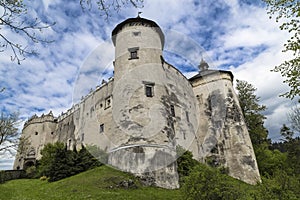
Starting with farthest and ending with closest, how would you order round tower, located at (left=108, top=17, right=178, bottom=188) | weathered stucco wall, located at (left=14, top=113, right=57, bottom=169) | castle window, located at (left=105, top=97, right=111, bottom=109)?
weathered stucco wall, located at (left=14, top=113, right=57, bottom=169) → castle window, located at (left=105, top=97, right=111, bottom=109) → round tower, located at (left=108, top=17, right=178, bottom=188)

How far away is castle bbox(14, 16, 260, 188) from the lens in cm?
1551

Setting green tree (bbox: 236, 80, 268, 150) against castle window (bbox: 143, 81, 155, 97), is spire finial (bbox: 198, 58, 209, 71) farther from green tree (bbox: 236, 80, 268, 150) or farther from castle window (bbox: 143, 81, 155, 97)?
castle window (bbox: 143, 81, 155, 97)

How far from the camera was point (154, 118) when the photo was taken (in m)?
16.6

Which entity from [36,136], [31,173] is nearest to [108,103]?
[31,173]

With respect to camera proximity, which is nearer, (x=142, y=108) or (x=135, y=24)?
(x=142, y=108)

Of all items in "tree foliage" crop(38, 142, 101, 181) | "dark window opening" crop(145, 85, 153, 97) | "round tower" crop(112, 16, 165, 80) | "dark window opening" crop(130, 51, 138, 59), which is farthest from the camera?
"dark window opening" crop(130, 51, 138, 59)

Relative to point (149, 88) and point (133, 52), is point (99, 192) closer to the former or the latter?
point (149, 88)

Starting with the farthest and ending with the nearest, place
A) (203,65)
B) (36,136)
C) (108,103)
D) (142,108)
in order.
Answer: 1. (36,136)
2. (203,65)
3. (108,103)
4. (142,108)

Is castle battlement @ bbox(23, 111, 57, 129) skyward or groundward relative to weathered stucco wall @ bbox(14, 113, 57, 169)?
skyward

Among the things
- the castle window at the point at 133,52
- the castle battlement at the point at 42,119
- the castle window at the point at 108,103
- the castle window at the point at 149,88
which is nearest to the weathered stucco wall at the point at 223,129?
the castle window at the point at 149,88

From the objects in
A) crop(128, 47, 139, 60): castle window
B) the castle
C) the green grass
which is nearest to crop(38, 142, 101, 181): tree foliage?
the castle

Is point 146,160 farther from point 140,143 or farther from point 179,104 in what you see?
point 179,104

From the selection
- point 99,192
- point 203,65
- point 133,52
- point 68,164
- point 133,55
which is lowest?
point 99,192

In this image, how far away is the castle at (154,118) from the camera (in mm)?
15508
